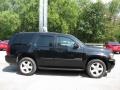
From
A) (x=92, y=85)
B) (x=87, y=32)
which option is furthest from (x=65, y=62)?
(x=87, y=32)

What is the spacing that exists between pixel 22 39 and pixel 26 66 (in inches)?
46.3

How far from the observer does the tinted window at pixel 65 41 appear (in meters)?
12.6

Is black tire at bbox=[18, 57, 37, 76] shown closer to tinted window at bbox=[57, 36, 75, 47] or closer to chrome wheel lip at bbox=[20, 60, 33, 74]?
chrome wheel lip at bbox=[20, 60, 33, 74]

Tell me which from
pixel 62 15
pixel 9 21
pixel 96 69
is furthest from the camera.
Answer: pixel 9 21

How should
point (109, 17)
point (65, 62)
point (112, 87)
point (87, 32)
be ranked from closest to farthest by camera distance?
1. point (112, 87)
2. point (65, 62)
3. point (87, 32)
4. point (109, 17)

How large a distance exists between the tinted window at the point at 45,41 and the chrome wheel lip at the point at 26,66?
2.93ft

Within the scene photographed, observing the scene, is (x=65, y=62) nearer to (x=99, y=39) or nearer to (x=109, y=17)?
(x=99, y=39)

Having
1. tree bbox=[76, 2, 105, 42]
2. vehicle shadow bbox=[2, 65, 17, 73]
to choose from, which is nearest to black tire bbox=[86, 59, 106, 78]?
vehicle shadow bbox=[2, 65, 17, 73]

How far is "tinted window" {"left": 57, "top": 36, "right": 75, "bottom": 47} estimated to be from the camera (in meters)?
12.6

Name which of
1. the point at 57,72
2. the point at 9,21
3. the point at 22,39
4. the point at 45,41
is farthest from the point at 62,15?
the point at 45,41

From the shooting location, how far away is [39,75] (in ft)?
41.6

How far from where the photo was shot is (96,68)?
1252 cm

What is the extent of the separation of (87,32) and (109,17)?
478 inches

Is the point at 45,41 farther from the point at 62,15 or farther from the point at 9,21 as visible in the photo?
the point at 9,21
